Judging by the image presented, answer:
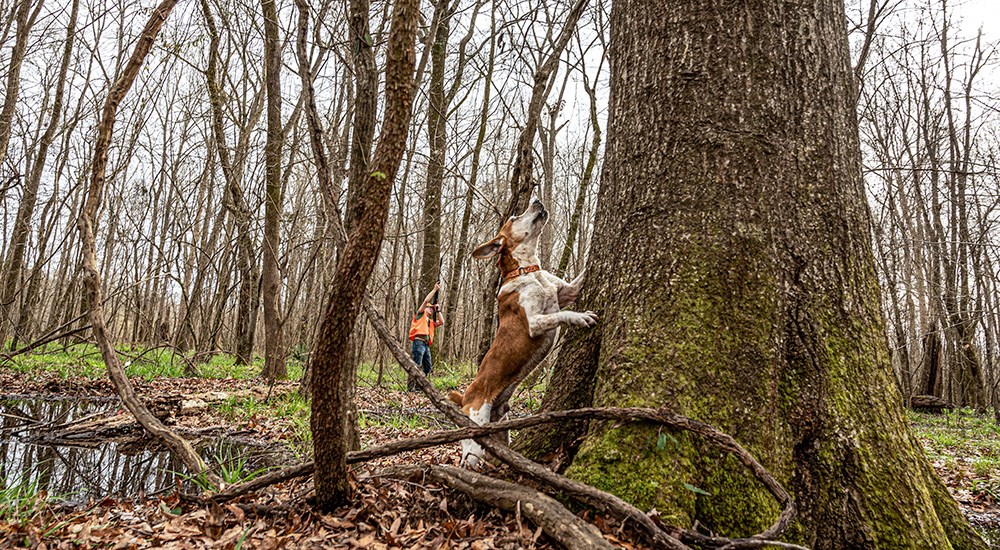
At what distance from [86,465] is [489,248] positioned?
4.29 meters

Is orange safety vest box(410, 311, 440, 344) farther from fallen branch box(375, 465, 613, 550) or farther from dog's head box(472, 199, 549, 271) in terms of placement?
fallen branch box(375, 465, 613, 550)

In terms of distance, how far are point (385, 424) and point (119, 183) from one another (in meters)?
15.9

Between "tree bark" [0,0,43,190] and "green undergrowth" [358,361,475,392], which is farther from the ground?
"tree bark" [0,0,43,190]

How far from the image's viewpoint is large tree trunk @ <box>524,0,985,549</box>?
2365mm

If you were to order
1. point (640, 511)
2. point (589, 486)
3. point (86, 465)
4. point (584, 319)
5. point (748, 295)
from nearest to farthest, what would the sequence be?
point (640, 511), point (589, 486), point (748, 295), point (584, 319), point (86, 465)

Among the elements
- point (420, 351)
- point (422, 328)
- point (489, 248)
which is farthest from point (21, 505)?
point (420, 351)

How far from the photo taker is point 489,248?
376 centimetres

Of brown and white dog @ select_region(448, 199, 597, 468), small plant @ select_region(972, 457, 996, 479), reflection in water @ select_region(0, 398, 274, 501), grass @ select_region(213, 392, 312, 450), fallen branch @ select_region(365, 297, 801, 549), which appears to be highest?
brown and white dog @ select_region(448, 199, 597, 468)

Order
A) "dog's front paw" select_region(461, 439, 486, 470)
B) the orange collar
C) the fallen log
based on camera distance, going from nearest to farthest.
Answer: "dog's front paw" select_region(461, 439, 486, 470) → the orange collar → the fallen log

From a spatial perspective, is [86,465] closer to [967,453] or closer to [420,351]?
[420,351]

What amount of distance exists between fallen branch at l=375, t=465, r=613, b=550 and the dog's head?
4.64 ft

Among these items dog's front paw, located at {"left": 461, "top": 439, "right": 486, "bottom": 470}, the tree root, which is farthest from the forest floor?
dog's front paw, located at {"left": 461, "top": 439, "right": 486, "bottom": 470}

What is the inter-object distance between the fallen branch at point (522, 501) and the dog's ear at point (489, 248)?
1.49m

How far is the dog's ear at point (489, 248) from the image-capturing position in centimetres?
371
